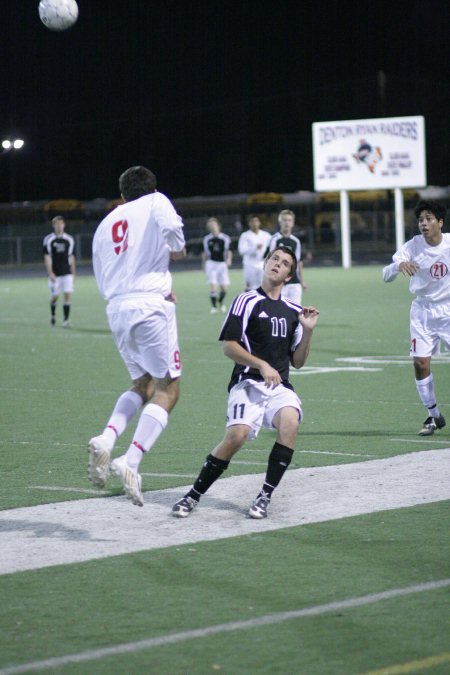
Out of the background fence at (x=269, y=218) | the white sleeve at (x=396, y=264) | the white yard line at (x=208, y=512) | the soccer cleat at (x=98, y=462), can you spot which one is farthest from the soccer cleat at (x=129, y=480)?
the background fence at (x=269, y=218)

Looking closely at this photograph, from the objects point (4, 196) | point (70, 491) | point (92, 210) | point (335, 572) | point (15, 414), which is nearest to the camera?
point (335, 572)

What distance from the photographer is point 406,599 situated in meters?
5.74

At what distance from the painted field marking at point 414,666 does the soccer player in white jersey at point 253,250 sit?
23.1 metres

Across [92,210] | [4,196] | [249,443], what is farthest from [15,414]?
[4,196]

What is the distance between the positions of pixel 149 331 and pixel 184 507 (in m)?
1.10

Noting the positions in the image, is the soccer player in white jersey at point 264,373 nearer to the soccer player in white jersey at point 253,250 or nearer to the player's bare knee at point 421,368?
the player's bare knee at point 421,368

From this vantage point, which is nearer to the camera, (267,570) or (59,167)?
(267,570)

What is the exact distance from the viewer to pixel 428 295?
1137 centimetres

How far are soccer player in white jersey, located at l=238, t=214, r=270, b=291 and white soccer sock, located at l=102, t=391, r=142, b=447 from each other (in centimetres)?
2025

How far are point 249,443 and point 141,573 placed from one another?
4.65m

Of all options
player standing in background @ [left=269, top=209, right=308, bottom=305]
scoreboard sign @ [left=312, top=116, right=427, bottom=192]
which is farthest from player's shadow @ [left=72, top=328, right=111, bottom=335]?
scoreboard sign @ [left=312, top=116, right=427, bottom=192]

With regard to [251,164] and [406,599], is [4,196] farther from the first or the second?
[406,599]

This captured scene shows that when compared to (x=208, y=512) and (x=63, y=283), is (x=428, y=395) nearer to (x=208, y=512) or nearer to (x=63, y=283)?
(x=208, y=512)

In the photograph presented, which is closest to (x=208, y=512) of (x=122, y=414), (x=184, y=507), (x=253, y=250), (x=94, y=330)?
(x=184, y=507)
